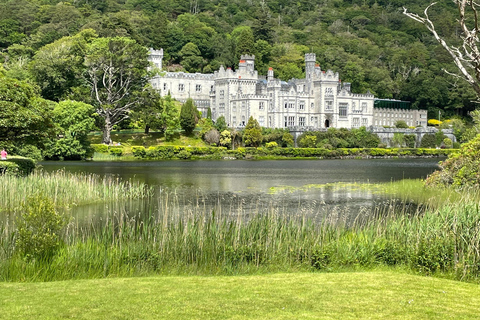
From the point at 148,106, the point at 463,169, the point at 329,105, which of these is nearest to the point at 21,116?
the point at 463,169

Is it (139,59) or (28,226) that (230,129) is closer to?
(139,59)

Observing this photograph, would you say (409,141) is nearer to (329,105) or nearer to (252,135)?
(329,105)

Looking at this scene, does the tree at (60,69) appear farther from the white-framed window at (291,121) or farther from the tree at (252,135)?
the white-framed window at (291,121)

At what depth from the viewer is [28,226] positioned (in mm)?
12523

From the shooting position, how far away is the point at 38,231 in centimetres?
1227

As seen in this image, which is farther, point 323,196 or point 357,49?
point 357,49

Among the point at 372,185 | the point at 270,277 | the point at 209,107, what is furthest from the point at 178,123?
the point at 270,277

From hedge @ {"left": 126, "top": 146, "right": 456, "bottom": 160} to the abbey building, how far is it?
6.89 meters

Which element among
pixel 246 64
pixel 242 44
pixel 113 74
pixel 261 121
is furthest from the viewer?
pixel 242 44

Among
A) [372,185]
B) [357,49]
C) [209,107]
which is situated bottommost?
[372,185]

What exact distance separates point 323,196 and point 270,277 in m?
15.6

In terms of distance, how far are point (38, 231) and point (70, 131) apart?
43341mm

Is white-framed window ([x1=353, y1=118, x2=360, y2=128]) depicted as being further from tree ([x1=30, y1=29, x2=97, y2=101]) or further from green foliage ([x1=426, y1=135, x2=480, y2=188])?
green foliage ([x1=426, y1=135, x2=480, y2=188])

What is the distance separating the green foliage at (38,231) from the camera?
1202 centimetres
